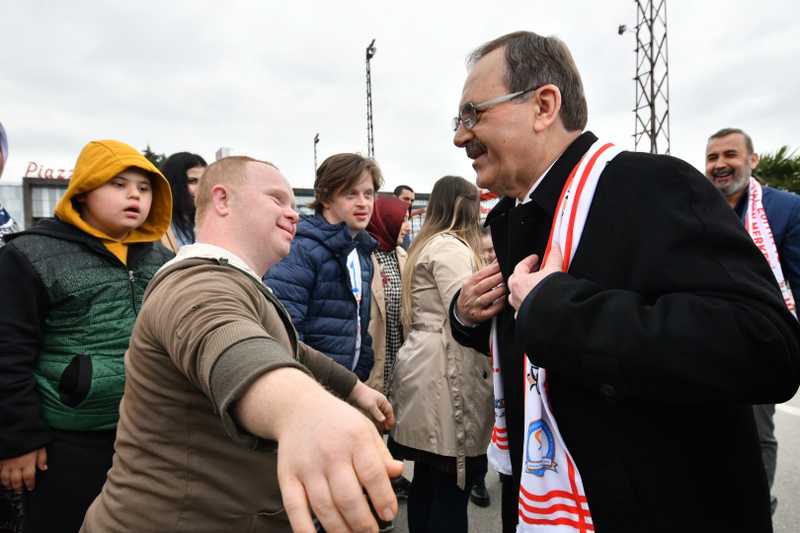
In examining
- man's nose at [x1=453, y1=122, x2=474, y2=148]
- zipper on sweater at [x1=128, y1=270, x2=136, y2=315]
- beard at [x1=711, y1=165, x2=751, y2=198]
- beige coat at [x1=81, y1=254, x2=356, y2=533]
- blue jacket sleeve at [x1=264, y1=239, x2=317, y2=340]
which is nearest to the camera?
beige coat at [x1=81, y1=254, x2=356, y2=533]

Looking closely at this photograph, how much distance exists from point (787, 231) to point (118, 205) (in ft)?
13.2

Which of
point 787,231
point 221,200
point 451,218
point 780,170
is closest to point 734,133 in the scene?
point 787,231

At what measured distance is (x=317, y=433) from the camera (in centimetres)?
56

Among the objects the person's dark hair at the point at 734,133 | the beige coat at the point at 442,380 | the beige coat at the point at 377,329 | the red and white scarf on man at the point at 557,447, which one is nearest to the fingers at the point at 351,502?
the red and white scarf on man at the point at 557,447

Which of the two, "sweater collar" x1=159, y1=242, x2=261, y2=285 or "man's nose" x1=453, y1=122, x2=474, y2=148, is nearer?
"sweater collar" x1=159, y1=242, x2=261, y2=285

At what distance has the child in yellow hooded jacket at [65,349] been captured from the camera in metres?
1.76


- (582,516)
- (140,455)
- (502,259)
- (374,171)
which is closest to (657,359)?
(582,516)

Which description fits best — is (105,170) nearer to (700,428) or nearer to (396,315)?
(396,315)

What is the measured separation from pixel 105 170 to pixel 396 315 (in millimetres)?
1798

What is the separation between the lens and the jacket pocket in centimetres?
181

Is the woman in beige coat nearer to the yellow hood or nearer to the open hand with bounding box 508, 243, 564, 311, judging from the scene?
the open hand with bounding box 508, 243, 564, 311

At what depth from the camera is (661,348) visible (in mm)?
981

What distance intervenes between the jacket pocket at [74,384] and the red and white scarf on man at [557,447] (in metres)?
1.68

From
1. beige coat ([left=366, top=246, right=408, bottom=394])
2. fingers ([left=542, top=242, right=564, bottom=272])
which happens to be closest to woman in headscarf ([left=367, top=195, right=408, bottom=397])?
beige coat ([left=366, top=246, right=408, bottom=394])
